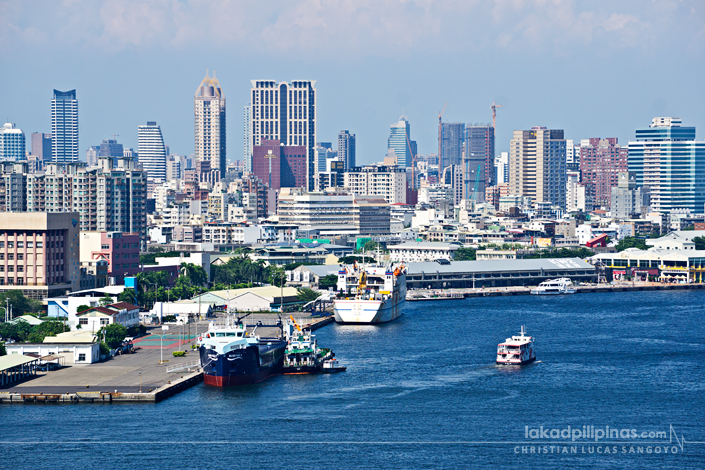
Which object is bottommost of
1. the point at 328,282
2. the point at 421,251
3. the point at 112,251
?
the point at 328,282

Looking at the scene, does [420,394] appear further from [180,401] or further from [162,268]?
[162,268]

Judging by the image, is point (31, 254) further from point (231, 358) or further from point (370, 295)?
point (231, 358)

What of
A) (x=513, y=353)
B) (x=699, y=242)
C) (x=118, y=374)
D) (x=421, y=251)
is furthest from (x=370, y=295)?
(x=699, y=242)

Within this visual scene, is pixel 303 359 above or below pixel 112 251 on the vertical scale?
below

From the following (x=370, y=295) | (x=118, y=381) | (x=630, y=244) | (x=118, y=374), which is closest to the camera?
(x=118, y=381)

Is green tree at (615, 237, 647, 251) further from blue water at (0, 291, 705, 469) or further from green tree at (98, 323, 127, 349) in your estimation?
green tree at (98, 323, 127, 349)

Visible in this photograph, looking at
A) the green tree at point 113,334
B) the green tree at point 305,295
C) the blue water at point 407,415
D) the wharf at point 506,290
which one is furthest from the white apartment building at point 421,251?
the green tree at point 113,334

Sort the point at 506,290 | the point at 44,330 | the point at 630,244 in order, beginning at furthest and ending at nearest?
1. the point at 630,244
2. the point at 506,290
3. the point at 44,330
